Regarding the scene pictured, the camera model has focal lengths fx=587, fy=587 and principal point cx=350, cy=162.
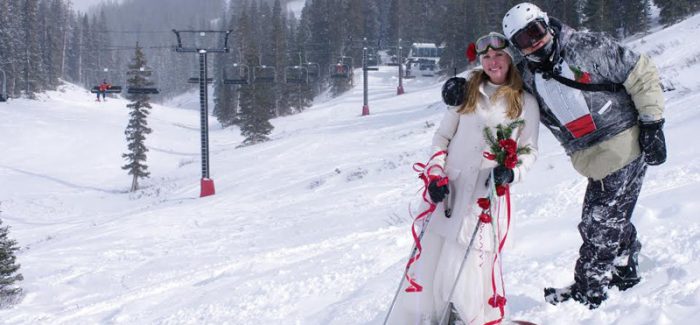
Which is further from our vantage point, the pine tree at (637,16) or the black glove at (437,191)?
the pine tree at (637,16)

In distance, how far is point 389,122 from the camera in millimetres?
32000

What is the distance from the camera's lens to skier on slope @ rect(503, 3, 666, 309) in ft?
11.9

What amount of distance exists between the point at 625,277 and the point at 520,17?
202 cm

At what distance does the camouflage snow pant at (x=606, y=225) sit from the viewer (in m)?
3.88

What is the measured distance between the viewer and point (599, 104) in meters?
3.69

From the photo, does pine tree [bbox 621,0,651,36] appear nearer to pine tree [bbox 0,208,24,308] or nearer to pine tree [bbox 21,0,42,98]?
pine tree [bbox 0,208,24,308]

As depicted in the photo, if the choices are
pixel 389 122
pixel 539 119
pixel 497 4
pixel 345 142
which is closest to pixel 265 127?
pixel 389 122

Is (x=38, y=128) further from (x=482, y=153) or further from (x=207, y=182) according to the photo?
(x=482, y=153)

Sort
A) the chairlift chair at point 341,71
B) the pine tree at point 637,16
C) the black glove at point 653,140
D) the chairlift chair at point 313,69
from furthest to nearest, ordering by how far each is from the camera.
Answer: the pine tree at point 637,16
the chairlift chair at point 313,69
the chairlift chair at point 341,71
the black glove at point 653,140

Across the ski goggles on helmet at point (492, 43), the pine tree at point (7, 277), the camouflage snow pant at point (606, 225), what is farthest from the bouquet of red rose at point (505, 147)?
the pine tree at point (7, 277)

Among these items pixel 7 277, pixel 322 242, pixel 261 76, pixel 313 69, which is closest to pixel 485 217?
pixel 322 242

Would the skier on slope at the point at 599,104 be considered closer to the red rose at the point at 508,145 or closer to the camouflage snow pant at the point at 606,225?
the camouflage snow pant at the point at 606,225

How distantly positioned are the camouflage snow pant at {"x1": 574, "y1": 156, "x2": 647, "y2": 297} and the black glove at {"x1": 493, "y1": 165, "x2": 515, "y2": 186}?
0.77 metres

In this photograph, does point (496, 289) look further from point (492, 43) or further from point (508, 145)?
Answer: point (492, 43)
